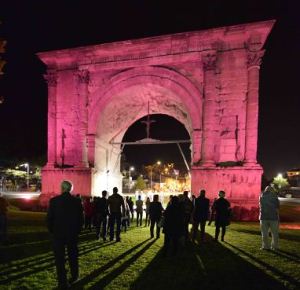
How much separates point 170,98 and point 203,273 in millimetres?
15891

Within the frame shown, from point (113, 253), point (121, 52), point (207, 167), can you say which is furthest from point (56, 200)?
point (121, 52)

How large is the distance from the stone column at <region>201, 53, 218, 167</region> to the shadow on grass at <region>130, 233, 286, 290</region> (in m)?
10.2

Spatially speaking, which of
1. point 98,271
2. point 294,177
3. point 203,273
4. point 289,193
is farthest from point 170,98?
point 294,177

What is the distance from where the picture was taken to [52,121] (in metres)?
21.5

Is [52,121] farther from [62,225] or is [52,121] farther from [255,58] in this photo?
[62,225]

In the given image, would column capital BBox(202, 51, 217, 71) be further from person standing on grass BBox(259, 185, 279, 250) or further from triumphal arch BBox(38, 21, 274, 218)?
person standing on grass BBox(259, 185, 279, 250)

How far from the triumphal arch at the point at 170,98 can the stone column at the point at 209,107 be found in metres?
0.06

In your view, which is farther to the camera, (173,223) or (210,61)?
(210,61)

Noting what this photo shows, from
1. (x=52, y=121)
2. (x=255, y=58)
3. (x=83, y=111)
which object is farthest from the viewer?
(x=52, y=121)

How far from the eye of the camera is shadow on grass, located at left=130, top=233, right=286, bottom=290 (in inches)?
231

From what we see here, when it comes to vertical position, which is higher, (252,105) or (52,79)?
(52,79)

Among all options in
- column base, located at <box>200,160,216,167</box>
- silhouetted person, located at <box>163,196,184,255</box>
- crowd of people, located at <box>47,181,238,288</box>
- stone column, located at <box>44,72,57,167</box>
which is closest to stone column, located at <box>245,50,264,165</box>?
column base, located at <box>200,160,216,167</box>

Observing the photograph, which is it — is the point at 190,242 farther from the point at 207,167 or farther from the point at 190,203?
the point at 207,167

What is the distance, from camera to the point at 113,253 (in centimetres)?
834
